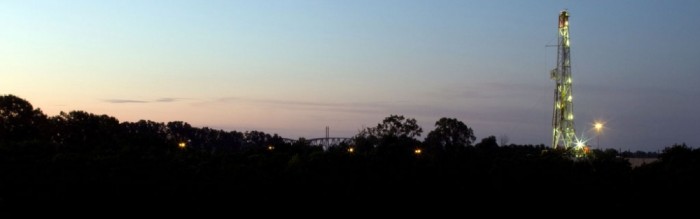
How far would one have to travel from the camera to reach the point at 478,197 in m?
27.2

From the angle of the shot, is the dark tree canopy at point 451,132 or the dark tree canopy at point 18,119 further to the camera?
the dark tree canopy at point 451,132

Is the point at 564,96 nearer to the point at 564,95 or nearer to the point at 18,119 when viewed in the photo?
the point at 564,95

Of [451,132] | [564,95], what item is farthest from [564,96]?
[451,132]

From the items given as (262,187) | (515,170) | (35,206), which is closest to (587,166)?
(515,170)

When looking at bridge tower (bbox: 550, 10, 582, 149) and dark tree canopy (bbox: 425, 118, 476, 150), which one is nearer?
bridge tower (bbox: 550, 10, 582, 149)

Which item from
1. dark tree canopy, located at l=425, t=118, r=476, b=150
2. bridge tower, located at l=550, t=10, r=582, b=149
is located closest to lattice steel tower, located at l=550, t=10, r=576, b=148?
bridge tower, located at l=550, t=10, r=582, b=149

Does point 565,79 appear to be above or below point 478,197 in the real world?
above

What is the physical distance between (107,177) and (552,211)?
52.8 feet

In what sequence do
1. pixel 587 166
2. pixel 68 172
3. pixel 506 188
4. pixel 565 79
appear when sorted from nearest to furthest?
pixel 506 188 → pixel 68 172 → pixel 587 166 → pixel 565 79

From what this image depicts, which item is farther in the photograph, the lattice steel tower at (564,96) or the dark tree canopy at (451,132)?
the dark tree canopy at (451,132)

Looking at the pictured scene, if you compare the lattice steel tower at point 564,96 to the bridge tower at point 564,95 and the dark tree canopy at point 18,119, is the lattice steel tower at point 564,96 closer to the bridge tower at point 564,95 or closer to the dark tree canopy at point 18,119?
the bridge tower at point 564,95

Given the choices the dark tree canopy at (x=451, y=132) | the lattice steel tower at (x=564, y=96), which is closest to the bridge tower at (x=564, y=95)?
the lattice steel tower at (x=564, y=96)

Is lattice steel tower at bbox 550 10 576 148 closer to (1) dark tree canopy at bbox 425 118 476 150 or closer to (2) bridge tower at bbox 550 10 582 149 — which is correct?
(2) bridge tower at bbox 550 10 582 149

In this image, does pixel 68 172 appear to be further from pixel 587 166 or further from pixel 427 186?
pixel 587 166
